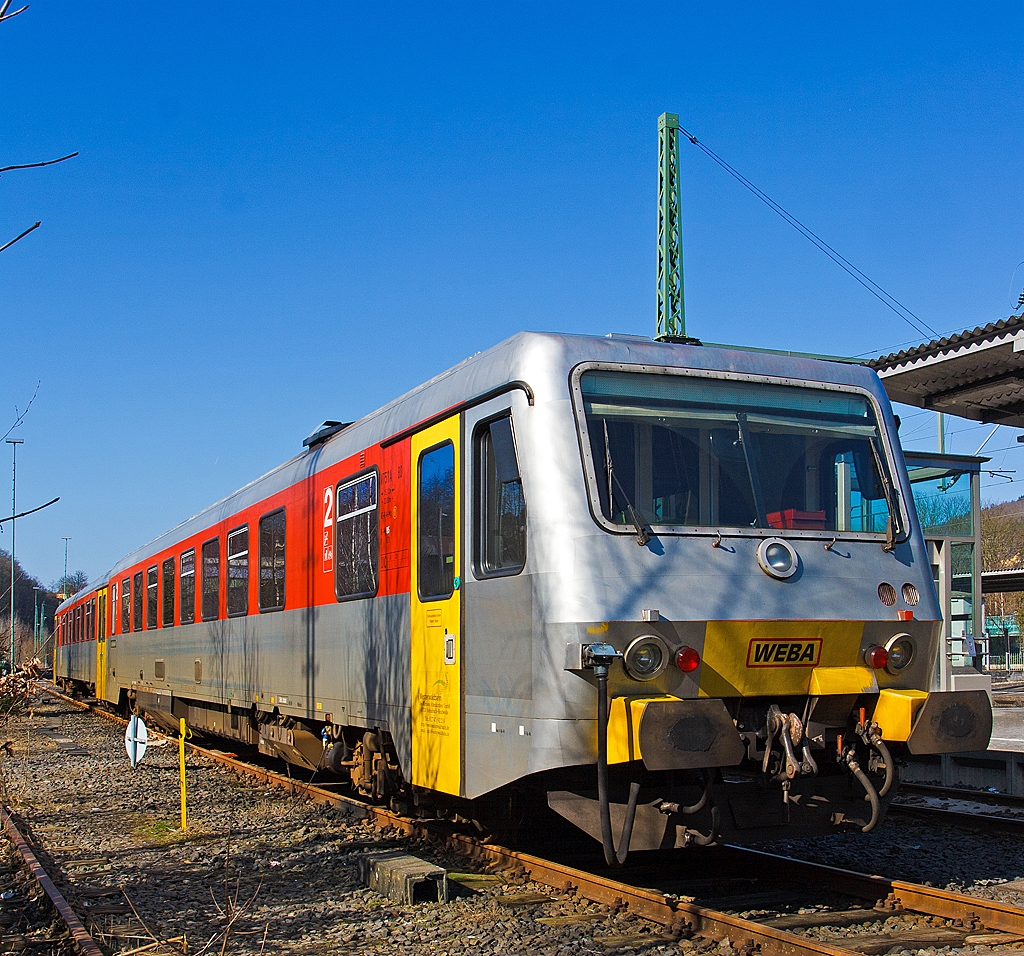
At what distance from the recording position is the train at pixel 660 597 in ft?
19.8

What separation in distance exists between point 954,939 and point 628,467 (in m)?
2.98

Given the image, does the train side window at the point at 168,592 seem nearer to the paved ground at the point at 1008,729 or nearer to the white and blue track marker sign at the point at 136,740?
the white and blue track marker sign at the point at 136,740

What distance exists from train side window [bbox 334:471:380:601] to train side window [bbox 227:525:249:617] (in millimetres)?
3480

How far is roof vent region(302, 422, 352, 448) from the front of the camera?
10.9m

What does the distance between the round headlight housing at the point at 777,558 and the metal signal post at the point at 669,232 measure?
41.5ft

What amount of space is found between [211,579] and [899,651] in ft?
32.9

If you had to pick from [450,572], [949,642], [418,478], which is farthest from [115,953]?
[949,642]

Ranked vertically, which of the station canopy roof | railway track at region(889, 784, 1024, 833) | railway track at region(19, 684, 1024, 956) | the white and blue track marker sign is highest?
the station canopy roof

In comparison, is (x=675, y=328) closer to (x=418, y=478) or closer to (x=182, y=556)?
(x=182, y=556)

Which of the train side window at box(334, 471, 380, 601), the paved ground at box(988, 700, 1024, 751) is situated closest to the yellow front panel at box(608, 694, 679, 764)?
the train side window at box(334, 471, 380, 601)

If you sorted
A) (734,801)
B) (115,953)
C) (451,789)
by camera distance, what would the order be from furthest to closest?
(451,789) → (734,801) → (115,953)

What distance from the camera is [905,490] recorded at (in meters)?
7.17

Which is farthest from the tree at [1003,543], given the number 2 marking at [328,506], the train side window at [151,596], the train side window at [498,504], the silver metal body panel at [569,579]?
the train side window at [498,504]

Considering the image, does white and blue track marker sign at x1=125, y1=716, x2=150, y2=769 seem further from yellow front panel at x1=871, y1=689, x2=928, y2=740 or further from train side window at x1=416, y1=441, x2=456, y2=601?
yellow front panel at x1=871, y1=689, x2=928, y2=740
